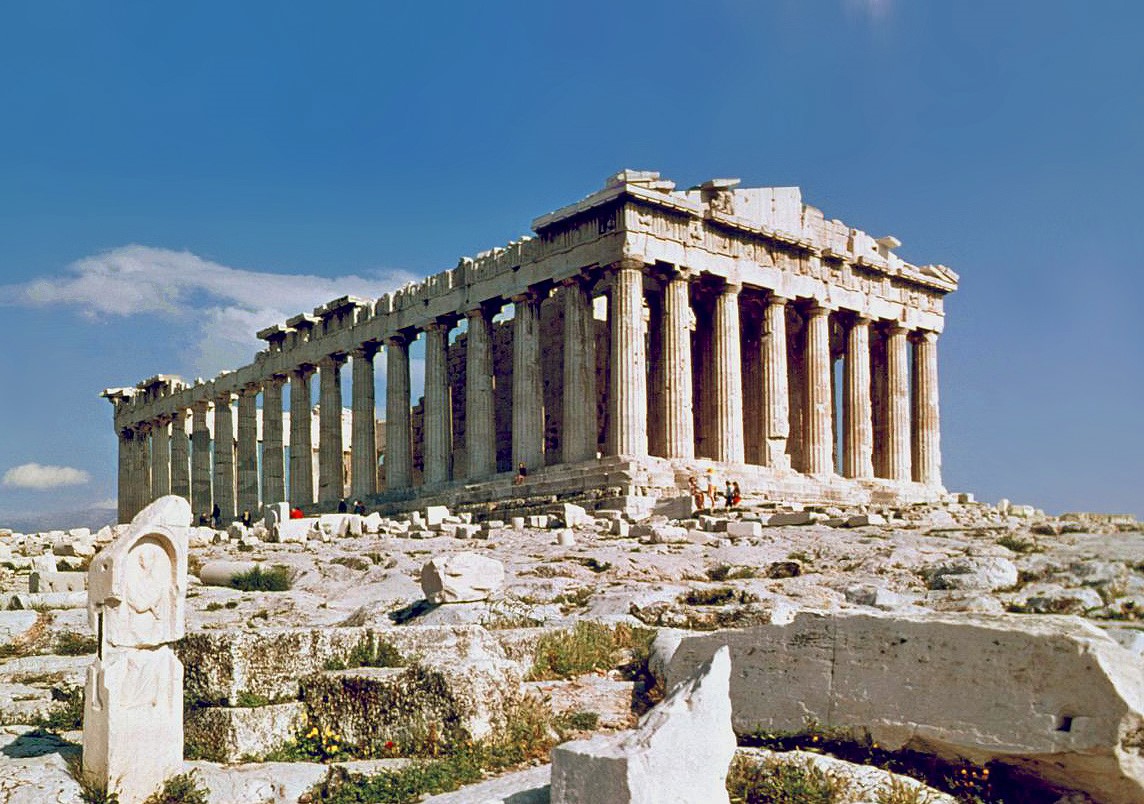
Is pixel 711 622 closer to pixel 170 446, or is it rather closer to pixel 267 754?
pixel 267 754

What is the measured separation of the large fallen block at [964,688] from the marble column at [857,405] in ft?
105

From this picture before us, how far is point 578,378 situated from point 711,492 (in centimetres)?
674

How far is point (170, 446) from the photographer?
58.8 meters

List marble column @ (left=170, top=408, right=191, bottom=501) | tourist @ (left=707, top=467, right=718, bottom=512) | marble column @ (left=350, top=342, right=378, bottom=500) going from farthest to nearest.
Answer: marble column @ (left=170, top=408, right=191, bottom=501), marble column @ (left=350, top=342, right=378, bottom=500), tourist @ (left=707, top=467, right=718, bottom=512)

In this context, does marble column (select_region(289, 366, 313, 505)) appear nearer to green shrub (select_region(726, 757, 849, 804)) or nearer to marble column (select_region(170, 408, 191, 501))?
marble column (select_region(170, 408, 191, 501))

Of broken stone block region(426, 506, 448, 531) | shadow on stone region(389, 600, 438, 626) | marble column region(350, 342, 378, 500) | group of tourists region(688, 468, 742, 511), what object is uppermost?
marble column region(350, 342, 378, 500)

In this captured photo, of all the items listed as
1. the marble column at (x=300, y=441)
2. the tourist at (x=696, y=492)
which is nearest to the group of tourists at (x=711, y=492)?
the tourist at (x=696, y=492)

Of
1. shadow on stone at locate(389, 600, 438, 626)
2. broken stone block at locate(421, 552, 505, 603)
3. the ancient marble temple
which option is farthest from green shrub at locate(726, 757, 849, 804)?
the ancient marble temple

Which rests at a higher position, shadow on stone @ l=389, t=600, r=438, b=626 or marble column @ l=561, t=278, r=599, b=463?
marble column @ l=561, t=278, r=599, b=463

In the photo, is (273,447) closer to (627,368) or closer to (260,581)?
(627,368)

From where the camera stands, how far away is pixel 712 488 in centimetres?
2905

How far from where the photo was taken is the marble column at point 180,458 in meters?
56.6

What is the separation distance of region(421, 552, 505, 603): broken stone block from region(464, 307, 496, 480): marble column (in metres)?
22.6

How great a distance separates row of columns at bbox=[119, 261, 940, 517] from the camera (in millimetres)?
33562
